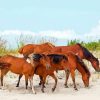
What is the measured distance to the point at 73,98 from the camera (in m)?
12.2

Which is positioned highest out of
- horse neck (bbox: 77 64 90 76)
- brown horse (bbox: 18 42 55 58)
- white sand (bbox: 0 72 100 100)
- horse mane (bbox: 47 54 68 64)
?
brown horse (bbox: 18 42 55 58)

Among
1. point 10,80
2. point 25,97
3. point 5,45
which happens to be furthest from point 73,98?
point 5,45

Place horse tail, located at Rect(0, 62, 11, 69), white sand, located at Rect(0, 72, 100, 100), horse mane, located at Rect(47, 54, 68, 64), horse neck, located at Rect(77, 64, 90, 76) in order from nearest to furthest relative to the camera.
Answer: white sand, located at Rect(0, 72, 100, 100), horse tail, located at Rect(0, 62, 11, 69), horse mane, located at Rect(47, 54, 68, 64), horse neck, located at Rect(77, 64, 90, 76)

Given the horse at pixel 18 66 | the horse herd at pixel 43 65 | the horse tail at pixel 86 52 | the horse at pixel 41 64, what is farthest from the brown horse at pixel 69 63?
the horse tail at pixel 86 52

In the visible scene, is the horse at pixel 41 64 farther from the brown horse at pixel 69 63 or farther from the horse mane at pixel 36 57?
the brown horse at pixel 69 63

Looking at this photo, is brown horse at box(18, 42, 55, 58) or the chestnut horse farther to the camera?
brown horse at box(18, 42, 55, 58)

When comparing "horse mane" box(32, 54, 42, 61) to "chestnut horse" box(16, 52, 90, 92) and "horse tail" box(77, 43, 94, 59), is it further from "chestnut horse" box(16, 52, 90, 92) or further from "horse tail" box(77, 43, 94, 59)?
"horse tail" box(77, 43, 94, 59)

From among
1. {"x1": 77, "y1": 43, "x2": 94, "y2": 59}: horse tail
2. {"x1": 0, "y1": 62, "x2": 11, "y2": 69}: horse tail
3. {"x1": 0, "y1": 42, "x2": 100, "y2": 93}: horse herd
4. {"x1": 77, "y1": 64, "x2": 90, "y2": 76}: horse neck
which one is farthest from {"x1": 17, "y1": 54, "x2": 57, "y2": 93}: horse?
{"x1": 77, "y1": 43, "x2": 94, "y2": 59}: horse tail

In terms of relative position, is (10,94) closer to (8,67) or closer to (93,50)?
(8,67)

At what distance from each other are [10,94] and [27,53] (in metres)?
2.53

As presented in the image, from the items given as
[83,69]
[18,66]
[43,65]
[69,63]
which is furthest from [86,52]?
[18,66]

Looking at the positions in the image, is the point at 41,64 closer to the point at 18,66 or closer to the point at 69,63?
the point at 18,66

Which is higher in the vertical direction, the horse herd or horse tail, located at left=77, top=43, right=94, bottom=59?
horse tail, located at left=77, top=43, right=94, bottom=59

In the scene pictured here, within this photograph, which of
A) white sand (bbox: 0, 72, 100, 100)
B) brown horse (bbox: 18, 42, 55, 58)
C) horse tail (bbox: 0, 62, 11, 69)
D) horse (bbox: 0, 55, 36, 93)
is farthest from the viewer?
brown horse (bbox: 18, 42, 55, 58)
